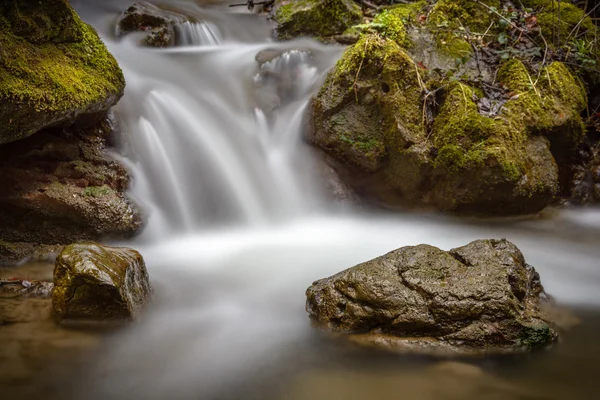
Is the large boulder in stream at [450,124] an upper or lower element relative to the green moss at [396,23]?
lower

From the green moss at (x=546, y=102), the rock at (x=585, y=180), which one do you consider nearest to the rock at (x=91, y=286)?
the green moss at (x=546, y=102)

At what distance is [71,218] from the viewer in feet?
12.5

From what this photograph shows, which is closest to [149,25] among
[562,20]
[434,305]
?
[562,20]

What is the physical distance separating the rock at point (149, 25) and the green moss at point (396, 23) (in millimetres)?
3371

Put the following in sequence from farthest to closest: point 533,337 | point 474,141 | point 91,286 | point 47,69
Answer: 1. point 474,141
2. point 47,69
3. point 91,286
4. point 533,337

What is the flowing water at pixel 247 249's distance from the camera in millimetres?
2406

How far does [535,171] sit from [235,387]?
3907mm

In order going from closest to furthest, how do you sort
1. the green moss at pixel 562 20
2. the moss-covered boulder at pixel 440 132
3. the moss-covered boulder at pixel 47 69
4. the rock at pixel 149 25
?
the moss-covered boulder at pixel 47 69 → the moss-covered boulder at pixel 440 132 → the green moss at pixel 562 20 → the rock at pixel 149 25

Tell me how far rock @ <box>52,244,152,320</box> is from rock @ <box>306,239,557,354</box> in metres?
1.26

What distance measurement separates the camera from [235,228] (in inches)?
185

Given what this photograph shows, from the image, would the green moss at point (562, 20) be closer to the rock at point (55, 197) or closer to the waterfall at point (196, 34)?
the waterfall at point (196, 34)

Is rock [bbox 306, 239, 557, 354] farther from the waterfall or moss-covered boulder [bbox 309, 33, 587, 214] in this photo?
the waterfall

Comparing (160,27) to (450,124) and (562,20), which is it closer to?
(450,124)

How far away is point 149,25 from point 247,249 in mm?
4689
